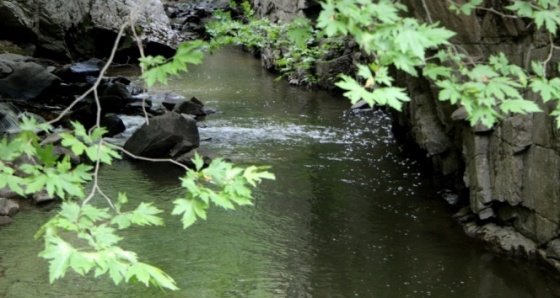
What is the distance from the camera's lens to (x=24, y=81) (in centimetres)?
1870

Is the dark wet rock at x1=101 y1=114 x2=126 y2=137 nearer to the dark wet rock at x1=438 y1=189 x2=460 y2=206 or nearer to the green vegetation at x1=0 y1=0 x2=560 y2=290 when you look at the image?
the dark wet rock at x1=438 y1=189 x2=460 y2=206

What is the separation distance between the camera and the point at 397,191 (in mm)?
11938

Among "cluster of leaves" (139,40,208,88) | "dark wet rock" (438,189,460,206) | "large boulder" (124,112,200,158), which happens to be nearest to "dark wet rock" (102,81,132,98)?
"large boulder" (124,112,200,158)

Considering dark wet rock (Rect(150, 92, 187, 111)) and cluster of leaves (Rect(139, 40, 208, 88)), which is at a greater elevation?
cluster of leaves (Rect(139, 40, 208, 88))

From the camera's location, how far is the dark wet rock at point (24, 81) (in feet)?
60.4

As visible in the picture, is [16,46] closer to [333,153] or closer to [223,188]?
[333,153]

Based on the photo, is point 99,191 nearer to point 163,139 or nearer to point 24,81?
point 163,139

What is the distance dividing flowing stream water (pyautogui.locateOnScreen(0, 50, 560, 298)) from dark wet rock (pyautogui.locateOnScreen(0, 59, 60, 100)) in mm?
6301

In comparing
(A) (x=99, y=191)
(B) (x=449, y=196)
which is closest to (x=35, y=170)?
(A) (x=99, y=191)

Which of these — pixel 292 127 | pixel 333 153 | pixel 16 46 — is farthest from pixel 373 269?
pixel 16 46

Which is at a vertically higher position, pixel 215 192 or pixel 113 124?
pixel 215 192

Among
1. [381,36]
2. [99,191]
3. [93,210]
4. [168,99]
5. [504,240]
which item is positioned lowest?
[168,99]

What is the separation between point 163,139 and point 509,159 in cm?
706

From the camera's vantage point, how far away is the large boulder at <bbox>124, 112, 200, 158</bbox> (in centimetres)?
1352
